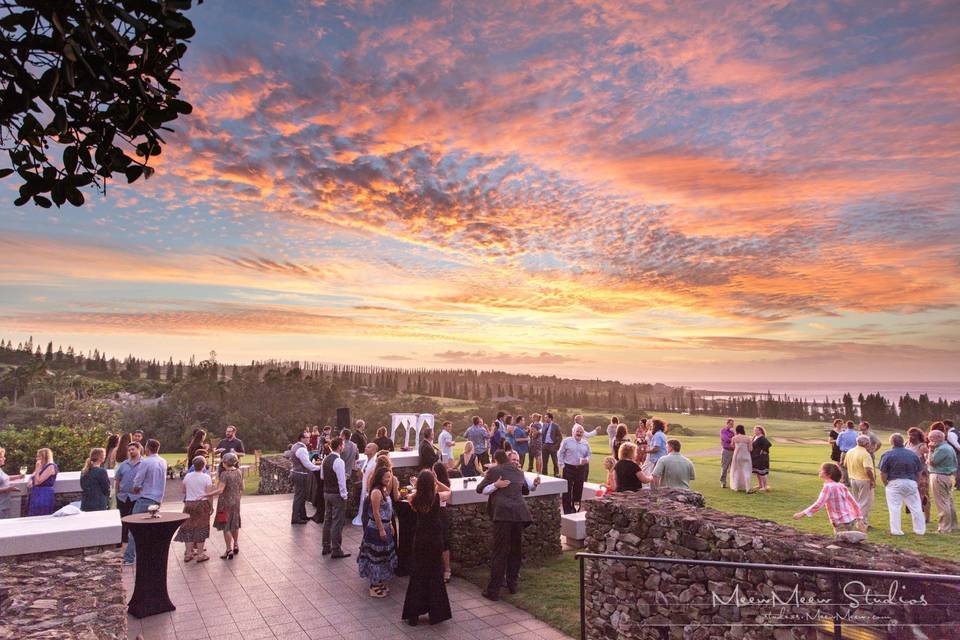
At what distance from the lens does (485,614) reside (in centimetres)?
727

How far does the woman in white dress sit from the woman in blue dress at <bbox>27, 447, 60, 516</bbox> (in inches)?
582

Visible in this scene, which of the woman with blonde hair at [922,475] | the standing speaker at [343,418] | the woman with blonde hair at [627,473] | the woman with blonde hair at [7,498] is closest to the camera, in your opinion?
the woman with blonde hair at [7,498]

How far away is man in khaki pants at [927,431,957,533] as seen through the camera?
9.80 meters

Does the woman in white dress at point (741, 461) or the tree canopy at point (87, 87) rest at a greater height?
the tree canopy at point (87, 87)

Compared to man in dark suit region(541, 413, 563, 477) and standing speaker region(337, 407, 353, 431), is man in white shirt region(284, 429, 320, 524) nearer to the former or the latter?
standing speaker region(337, 407, 353, 431)

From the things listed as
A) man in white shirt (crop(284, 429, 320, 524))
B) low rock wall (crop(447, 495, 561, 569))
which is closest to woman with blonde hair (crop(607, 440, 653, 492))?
low rock wall (crop(447, 495, 561, 569))

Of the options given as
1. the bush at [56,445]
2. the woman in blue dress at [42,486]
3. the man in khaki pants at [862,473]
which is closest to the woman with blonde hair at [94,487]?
the woman in blue dress at [42,486]

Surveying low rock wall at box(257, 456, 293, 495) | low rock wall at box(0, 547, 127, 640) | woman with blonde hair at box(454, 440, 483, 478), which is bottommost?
low rock wall at box(257, 456, 293, 495)

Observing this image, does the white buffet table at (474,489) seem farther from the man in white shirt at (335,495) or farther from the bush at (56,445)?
the bush at (56,445)

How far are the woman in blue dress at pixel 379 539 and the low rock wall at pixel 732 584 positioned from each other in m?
2.83

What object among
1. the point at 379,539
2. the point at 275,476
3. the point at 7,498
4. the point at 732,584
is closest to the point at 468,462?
the point at 379,539

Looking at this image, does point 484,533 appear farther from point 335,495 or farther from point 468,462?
point 335,495

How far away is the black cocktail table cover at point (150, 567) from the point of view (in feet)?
22.9

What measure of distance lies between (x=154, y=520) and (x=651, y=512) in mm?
6350
